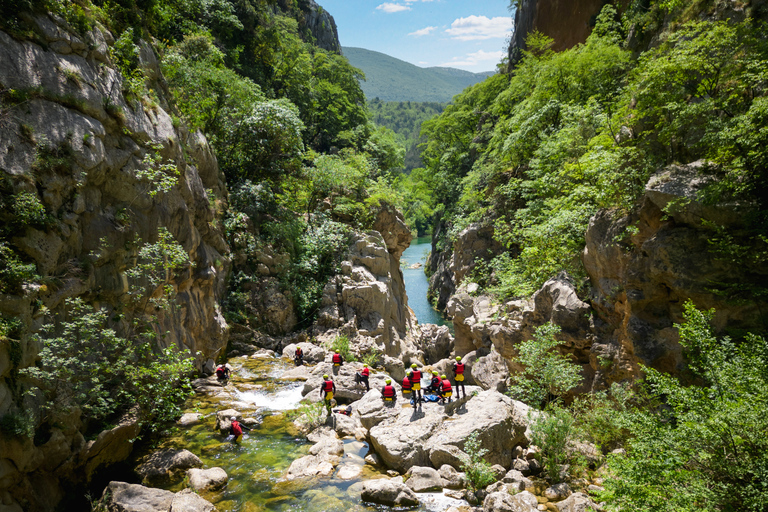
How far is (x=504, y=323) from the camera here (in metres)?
16.4

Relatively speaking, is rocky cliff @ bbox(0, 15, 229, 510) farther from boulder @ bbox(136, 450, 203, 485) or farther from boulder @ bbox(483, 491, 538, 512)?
boulder @ bbox(483, 491, 538, 512)

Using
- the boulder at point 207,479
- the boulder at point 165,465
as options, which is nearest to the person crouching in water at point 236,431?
the boulder at point 165,465

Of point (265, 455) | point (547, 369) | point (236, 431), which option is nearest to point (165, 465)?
point (236, 431)

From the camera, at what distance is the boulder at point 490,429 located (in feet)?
32.0

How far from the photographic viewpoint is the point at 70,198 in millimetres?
8781

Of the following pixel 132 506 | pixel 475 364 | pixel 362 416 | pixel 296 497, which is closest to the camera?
pixel 132 506

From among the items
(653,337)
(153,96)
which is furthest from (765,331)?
(153,96)

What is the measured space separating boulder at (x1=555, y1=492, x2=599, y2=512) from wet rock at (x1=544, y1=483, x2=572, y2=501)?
285 mm

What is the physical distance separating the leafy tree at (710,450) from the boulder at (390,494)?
4.21 metres

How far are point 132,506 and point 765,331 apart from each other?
43.3 ft

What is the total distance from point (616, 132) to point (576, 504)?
12417 mm

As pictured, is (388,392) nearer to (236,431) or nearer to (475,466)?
(475,466)

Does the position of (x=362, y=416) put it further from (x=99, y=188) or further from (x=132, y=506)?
(x=99, y=188)

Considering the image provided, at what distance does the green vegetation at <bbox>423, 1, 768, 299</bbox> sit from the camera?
8578 mm
